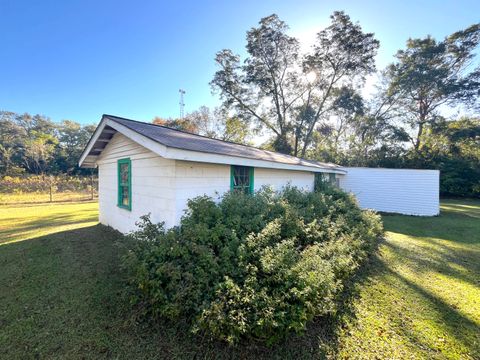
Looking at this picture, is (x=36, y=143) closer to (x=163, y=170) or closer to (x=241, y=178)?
(x=163, y=170)

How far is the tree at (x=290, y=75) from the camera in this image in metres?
19.4

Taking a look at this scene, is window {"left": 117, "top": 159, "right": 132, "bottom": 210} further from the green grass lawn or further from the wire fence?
the wire fence

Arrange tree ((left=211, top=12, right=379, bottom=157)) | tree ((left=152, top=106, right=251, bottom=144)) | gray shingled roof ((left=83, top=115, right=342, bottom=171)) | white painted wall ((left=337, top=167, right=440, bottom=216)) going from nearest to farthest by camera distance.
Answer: gray shingled roof ((left=83, top=115, right=342, bottom=171))
white painted wall ((left=337, top=167, right=440, bottom=216))
tree ((left=211, top=12, right=379, bottom=157))
tree ((left=152, top=106, right=251, bottom=144))

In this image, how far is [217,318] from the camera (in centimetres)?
214

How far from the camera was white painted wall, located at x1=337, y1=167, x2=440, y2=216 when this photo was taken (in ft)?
37.6

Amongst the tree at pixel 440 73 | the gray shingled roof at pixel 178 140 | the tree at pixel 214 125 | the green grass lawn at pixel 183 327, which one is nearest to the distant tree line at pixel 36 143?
the tree at pixel 214 125

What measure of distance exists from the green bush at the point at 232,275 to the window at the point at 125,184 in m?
2.57

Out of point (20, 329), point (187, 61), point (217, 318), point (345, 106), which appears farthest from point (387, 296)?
point (345, 106)

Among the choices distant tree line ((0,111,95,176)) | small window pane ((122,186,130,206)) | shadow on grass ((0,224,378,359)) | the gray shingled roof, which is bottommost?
shadow on grass ((0,224,378,359))

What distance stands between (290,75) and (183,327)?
24847mm

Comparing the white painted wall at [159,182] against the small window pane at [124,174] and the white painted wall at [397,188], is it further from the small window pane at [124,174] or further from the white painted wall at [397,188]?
the white painted wall at [397,188]

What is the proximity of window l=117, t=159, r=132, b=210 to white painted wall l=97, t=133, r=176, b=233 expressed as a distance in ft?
0.58

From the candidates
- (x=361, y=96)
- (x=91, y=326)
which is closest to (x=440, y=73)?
(x=361, y=96)

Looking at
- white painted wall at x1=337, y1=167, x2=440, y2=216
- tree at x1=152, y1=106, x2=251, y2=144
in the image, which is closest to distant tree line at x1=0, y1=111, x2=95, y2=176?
tree at x1=152, y1=106, x2=251, y2=144
